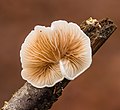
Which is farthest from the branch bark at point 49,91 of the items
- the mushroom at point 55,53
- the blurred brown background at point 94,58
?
the blurred brown background at point 94,58

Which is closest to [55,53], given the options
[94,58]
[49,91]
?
[49,91]

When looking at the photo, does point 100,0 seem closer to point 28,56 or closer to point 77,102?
point 77,102

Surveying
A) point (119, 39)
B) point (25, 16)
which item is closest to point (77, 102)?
point (119, 39)

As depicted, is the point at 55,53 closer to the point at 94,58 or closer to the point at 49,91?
the point at 49,91

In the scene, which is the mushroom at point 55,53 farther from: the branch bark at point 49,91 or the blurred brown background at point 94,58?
the blurred brown background at point 94,58

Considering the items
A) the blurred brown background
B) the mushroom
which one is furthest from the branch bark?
the blurred brown background

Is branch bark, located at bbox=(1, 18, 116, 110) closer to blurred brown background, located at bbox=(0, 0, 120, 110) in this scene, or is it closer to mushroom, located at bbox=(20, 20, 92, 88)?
mushroom, located at bbox=(20, 20, 92, 88)
